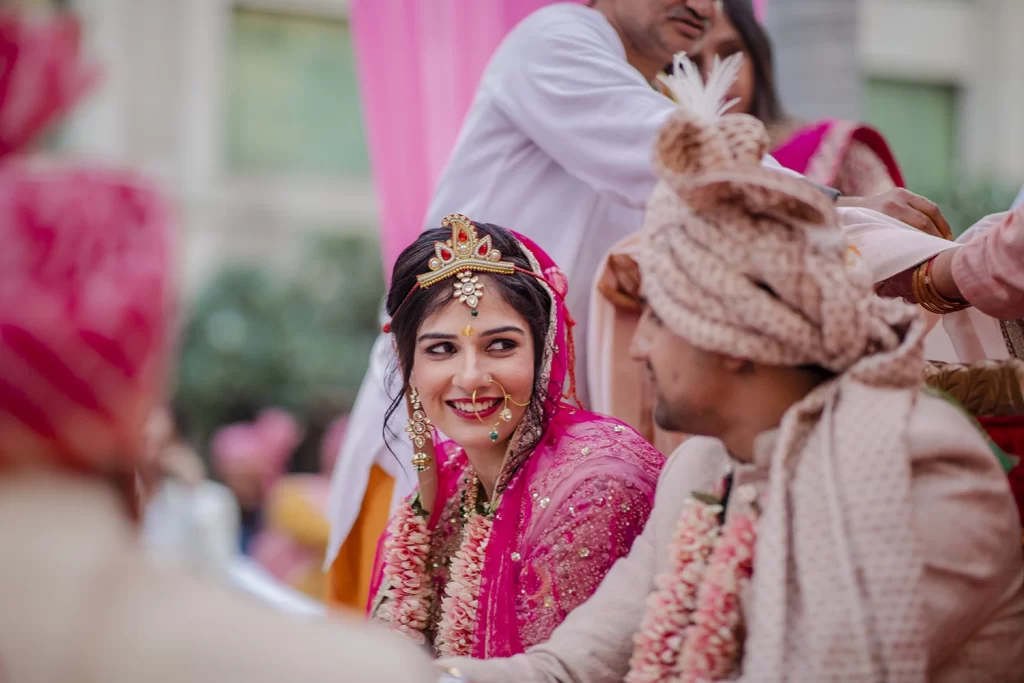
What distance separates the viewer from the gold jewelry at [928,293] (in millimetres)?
2395

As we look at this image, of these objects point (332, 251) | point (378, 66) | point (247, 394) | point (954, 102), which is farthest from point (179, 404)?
point (954, 102)

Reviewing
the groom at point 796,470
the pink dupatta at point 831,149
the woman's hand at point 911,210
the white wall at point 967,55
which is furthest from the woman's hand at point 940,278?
the white wall at point 967,55

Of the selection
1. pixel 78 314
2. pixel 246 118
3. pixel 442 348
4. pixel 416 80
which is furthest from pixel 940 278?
pixel 246 118

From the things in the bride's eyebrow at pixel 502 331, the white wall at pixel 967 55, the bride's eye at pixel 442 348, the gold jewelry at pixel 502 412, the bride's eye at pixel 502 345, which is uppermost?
the white wall at pixel 967 55

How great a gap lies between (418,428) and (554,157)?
0.96 m

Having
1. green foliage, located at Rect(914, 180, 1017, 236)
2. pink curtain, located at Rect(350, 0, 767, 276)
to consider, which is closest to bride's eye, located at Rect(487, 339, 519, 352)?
pink curtain, located at Rect(350, 0, 767, 276)

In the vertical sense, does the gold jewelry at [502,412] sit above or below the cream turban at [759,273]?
below

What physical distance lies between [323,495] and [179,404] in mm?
2614

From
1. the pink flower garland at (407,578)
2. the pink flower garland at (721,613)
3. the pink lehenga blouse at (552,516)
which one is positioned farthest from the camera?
the pink flower garland at (407,578)

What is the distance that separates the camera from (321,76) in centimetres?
1541

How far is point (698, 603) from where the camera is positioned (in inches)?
70.9

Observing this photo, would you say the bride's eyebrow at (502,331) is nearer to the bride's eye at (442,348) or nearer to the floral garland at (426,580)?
the bride's eye at (442,348)

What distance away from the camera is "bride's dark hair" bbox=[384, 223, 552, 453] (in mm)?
2445

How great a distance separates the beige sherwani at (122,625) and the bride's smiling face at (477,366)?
3.14ft
